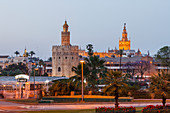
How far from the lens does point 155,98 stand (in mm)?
50125

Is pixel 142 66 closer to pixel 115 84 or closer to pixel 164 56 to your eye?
pixel 164 56

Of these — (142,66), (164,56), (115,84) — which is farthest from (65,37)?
(115,84)

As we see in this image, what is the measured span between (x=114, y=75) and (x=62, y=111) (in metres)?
6.07

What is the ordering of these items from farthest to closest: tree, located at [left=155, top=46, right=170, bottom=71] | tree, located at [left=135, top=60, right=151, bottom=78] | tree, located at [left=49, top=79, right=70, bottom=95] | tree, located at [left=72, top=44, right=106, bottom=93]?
tree, located at [left=135, top=60, right=151, bottom=78]
tree, located at [left=155, top=46, right=170, bottom=71]
tree, located at [left=72, top=44, right=106, bottom=93]
tree, located at [left=49, top=79, right=70, bottom=95]

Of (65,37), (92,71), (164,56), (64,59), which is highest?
(65,37)

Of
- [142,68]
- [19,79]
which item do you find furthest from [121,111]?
[142,68]

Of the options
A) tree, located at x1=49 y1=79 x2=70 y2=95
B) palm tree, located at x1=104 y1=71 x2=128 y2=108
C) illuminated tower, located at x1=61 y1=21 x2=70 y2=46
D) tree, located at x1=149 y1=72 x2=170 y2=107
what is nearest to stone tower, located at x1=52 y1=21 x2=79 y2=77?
illuminated tower, located at x1=61 y1=21 x2=70 y2=46

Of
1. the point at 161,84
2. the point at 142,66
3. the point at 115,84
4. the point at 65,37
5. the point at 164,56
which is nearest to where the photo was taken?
the point at 161,84

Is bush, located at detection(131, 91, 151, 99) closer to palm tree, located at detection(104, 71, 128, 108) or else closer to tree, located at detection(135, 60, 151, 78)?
palm tree, located at detection(104, 71, 128, 108)

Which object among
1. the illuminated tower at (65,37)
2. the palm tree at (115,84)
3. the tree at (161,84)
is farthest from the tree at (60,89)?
the illuminated tower at (65,37)

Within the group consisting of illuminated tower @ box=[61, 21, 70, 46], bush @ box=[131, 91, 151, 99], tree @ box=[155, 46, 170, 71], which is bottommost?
bush @ box=[131, 91, 151, 99]

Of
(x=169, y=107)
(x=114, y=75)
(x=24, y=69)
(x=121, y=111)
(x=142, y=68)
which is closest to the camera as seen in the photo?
(x=121, y=111)

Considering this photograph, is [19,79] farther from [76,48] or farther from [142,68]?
[142,68]

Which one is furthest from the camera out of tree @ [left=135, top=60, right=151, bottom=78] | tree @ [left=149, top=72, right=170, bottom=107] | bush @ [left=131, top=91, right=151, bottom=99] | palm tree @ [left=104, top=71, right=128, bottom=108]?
tree @ [left=135, top=60, right=151, bottom=78]
